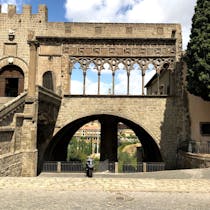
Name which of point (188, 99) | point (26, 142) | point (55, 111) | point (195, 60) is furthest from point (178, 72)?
point (26, 142)

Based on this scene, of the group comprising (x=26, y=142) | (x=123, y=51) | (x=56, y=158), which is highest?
(x=123, y=51)

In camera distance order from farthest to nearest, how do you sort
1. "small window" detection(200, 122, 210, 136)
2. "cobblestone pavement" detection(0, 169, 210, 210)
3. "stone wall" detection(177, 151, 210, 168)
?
"small window" detection(200, 122, 210, 136), "stone wall" detection(177, 151, 210, 168), "cobblestone pavement" detection(0, 169, 210, 210)

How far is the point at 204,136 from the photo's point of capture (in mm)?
Result: 18797

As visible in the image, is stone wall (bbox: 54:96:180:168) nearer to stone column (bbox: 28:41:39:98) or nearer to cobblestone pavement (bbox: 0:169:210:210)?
stone column (bbox: 28:41:39:98)

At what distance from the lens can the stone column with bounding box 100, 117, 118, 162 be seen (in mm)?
23859

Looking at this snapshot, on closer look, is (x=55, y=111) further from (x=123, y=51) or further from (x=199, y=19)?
(x=199, y=19)

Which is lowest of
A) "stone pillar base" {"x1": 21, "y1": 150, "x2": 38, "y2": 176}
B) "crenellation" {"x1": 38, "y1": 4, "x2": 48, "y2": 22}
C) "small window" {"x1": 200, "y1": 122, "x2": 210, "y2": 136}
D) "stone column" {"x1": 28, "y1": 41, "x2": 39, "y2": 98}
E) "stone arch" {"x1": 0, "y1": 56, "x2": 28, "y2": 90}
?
"stone pillar base" {"x1": 21, "y1": 150, "x2": 38, "y2": 176}

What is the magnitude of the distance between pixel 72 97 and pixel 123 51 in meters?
5.38

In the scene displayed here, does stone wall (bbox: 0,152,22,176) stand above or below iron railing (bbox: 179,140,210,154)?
→ below

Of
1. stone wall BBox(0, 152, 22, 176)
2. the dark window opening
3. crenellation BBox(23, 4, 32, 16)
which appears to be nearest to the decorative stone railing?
stone wall BBox(0, 152, 22, 176)

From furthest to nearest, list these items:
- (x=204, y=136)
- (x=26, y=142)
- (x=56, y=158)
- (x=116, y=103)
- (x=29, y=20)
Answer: (x=56, y=158), (x=29, y=20), (x=116, y=103), (x=204, y=136), (x=26, y=142)

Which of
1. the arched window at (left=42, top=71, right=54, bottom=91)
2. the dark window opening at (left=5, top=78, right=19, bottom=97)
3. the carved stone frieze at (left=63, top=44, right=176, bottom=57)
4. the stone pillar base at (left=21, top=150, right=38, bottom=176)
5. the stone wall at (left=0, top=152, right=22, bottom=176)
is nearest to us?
the stone wall at (left=0, top=152, right=22, bottom=176)

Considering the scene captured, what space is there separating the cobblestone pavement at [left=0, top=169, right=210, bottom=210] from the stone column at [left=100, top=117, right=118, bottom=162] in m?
15.3

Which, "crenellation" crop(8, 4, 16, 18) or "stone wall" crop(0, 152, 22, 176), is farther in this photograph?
"crenellation" crop(8, 4, 16, 18)
